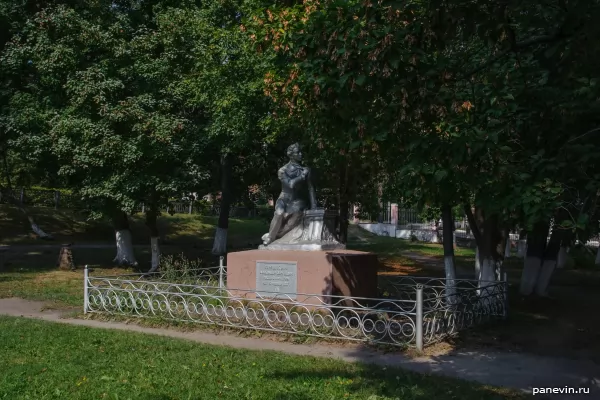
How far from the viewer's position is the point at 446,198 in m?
5.41

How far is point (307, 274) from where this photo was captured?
943cm

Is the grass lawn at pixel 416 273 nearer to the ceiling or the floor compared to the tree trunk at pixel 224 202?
nearer to the floor

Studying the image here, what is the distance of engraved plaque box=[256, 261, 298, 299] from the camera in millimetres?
9547

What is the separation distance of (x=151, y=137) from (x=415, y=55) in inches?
442

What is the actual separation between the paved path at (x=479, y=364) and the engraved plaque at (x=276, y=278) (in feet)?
4.45

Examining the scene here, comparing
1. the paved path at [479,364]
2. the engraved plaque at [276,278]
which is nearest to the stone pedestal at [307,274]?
the engraved plaque at [276,278]

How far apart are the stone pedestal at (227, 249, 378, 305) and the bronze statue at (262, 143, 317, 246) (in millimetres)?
591

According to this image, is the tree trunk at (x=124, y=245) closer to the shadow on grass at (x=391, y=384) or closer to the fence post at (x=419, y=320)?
the fence post at (x=419, y=320)

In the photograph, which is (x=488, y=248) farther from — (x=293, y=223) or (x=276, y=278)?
(x=276, y=278)

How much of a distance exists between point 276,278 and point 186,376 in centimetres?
381

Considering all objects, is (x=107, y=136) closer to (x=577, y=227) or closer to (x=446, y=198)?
(x=446, y=198)

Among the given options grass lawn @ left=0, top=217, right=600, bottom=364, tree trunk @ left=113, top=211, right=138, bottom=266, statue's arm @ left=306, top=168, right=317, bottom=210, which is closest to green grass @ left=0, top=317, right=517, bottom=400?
grass lawn @ left=0, top=217, right=600, bottom=364

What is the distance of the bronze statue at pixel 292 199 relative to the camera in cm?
1060

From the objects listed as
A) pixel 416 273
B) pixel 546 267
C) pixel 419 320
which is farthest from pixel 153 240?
pixel 419 320
